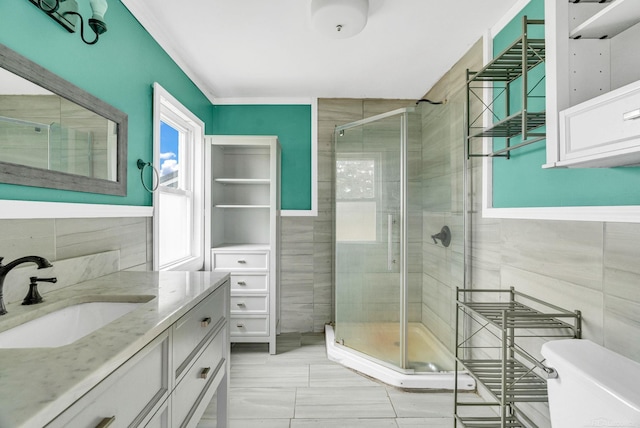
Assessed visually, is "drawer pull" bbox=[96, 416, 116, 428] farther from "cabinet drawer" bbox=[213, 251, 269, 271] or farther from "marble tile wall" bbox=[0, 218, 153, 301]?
"cabinet drawer" bbox=[213, 251, 269, 271]

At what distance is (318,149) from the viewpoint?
10.4 feet

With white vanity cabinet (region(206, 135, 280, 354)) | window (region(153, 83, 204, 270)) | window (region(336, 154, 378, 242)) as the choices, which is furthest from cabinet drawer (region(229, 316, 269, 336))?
window (region(336, 154, 378, 242))

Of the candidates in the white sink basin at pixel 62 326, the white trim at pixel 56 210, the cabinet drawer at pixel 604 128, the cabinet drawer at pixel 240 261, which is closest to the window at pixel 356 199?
the cabinet drawer at pixel 240 261

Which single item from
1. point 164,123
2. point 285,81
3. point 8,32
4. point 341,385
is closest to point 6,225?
point 8,32

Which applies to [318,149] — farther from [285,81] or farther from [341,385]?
[341,385]

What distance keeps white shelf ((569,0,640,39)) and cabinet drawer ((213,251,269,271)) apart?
7.72ft

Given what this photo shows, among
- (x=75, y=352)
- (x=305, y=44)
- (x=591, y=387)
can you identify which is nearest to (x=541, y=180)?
(x=591, y=387)

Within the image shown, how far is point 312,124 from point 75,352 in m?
2.78

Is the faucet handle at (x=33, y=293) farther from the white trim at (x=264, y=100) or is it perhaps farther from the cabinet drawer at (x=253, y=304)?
the white trim at (x=264, y=100)

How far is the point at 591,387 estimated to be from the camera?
91 cm

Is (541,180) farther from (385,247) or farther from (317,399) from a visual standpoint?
(317,399)

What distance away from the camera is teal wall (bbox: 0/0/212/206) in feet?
3.62

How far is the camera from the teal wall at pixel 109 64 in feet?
3.62

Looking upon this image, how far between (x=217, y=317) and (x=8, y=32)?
1.29 m
